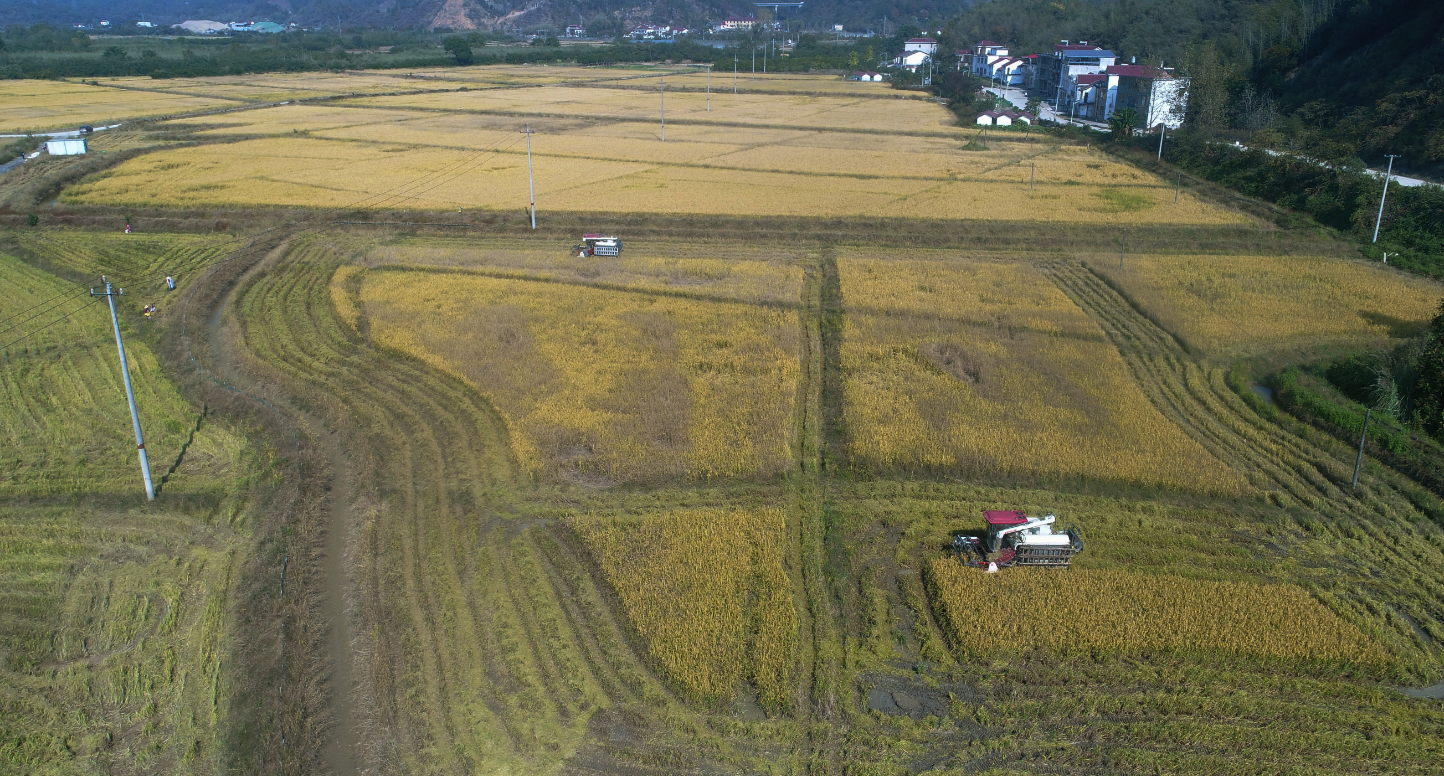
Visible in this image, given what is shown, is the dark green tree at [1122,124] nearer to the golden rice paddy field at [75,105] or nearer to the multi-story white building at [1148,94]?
the multi-story white building at [1148,94]

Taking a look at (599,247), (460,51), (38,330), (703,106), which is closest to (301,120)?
(703,106)

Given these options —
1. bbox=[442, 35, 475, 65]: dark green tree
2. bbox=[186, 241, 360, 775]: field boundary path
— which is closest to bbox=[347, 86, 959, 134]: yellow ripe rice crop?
bbox=[442, 35, 475, 65]: dark green tree

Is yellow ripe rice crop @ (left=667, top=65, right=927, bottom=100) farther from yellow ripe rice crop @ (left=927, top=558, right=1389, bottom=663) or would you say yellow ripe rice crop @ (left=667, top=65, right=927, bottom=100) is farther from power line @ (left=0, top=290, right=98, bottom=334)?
yellow ripe rice crop @ (left=927, top=558, right=1389, bottom=663)

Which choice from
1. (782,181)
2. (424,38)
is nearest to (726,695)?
(782,181)

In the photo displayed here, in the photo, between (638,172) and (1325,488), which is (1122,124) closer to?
(638,172)

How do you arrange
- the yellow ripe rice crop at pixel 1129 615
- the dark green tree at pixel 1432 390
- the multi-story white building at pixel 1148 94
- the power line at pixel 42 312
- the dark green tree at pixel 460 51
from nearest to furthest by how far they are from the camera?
1. the yellow ripe rice crop at pixel 1129 615
2. the dark green tree at pixel 1432 390
3. the power line at pixel 42 312
4. the multi-story white building at pixel 1148 94
5. the dark green tree at pixel 460 51

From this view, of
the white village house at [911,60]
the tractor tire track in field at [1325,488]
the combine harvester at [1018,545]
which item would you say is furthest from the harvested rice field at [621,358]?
the white village house at [911,60]

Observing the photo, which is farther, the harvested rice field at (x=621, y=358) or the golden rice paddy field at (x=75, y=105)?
the golden rice paddy field at (x=75, y=105)
